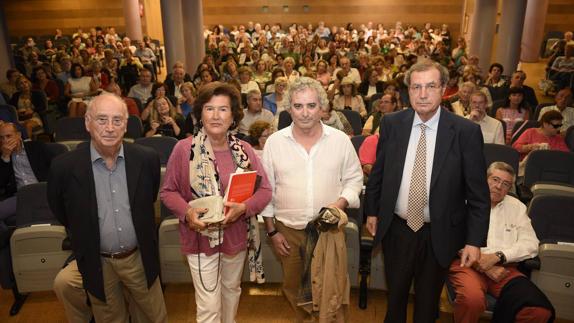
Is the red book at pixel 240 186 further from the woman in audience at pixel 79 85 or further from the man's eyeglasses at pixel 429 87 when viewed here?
the woman in audience at pixel 79 85

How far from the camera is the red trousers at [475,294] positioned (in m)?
2.55

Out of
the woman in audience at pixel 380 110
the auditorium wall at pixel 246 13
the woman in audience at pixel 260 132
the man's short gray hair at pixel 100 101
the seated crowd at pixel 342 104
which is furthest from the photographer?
the auditorium wall at pixel 246 13

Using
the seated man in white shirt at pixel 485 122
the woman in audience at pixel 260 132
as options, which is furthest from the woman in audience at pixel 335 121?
the seated man in white shirt at pixel 485 122

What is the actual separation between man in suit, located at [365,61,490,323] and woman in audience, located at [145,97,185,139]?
3930 millimetres

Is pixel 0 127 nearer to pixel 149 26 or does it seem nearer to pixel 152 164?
pixel 152 164

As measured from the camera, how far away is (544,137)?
15.9ft

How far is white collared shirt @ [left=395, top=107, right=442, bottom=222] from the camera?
2.24 m

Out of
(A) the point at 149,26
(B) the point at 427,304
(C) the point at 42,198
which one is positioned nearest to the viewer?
(B) the point at 427,304

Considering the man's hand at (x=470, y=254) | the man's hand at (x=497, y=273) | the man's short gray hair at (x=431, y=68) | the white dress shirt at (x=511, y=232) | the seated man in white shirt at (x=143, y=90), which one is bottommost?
the man's hand at (x=497, y=273)

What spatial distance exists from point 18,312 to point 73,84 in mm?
6534

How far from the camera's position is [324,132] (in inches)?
96.5

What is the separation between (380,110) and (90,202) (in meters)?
4.13

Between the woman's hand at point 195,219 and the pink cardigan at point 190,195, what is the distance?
6 cm

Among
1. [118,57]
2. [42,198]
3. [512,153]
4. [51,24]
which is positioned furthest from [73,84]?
[51,24]
